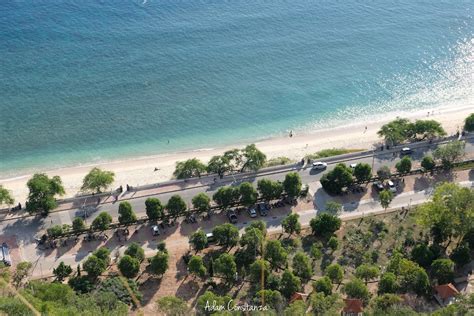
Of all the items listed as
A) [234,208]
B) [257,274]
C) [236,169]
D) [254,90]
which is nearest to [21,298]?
[257,274]

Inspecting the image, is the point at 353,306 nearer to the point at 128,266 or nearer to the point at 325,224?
the point at 325,224

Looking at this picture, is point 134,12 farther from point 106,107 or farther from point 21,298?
point 21,298

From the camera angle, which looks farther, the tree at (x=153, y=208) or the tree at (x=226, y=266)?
the tree at (x=153, y=208)

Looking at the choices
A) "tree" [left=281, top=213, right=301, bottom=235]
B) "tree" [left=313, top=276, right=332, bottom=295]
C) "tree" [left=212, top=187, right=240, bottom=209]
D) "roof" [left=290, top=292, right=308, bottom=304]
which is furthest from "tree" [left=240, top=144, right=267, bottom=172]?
"roof" [left=290, top=292, right=308, bottom=304]

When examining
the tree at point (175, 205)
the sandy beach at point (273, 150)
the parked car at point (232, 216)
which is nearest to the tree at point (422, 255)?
the parked car at point (232, 216)

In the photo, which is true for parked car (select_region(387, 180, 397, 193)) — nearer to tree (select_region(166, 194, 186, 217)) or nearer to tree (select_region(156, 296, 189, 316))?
tree (select_region(166, 194, 186, 217))

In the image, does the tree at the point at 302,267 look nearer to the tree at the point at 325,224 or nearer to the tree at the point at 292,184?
the tree at the point at 325,224
